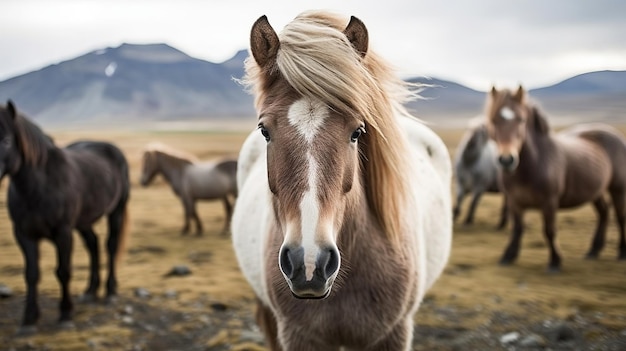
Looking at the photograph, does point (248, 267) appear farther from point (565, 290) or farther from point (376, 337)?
point (565, 290)

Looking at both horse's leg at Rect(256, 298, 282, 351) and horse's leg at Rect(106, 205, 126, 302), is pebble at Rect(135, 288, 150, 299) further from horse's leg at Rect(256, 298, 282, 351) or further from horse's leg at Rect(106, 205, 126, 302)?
horse's leg at Rect(256, 298, 282, 351)

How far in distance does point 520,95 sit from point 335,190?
16.9 feet

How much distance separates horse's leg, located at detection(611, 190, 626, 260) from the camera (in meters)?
6.92

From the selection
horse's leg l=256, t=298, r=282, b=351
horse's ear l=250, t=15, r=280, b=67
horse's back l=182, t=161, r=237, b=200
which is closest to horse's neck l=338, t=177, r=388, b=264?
horse's ear l=250, t=15, r=280, b=67

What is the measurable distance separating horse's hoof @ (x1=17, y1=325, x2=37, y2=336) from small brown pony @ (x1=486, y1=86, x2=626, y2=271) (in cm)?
522

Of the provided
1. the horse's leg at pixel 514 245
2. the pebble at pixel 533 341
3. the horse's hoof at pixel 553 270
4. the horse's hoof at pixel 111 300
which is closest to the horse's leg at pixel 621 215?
the horse's hoof at pixel 553 270

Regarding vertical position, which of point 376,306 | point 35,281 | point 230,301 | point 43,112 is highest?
point 376,306

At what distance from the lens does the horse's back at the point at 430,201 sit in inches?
102

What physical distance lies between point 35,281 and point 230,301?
193 cm

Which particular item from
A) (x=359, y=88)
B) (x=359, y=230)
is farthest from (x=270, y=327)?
(x=359, y=88)

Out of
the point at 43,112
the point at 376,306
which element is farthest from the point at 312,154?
the point at 43,112

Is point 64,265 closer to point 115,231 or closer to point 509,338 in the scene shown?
point 115,231

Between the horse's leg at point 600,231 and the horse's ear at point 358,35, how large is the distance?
21.7 feet

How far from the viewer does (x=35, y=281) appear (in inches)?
187
